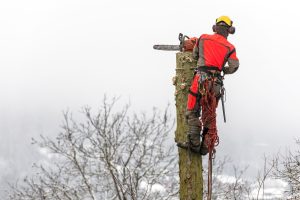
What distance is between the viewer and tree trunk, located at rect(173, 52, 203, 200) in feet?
18.3

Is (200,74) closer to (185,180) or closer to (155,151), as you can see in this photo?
(185,180)

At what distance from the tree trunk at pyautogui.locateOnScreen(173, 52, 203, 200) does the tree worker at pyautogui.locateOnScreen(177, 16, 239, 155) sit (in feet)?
0.24

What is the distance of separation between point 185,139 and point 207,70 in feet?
2.97

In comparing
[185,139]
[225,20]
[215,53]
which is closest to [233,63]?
[215,53]

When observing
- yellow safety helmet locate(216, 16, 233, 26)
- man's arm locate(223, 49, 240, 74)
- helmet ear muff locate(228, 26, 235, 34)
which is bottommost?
man's arm locate(223, 49, 240, 74)

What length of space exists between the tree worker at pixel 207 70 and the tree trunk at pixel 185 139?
0.24ft

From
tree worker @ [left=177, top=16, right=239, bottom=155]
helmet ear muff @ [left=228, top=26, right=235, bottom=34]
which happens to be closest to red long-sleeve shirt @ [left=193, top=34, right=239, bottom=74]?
tree worker @ [left=177, top=16, right=239, bottom=155]

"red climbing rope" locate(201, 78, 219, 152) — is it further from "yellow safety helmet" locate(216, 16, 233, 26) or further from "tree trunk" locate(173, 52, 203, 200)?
"yellow safety helmet" locate(216, 16, 233, 26)

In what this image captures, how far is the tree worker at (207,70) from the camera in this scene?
584 cm

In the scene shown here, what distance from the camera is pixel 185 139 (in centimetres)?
585

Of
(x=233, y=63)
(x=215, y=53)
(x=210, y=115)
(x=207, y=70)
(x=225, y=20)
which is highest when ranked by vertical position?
(x=225, y=20)

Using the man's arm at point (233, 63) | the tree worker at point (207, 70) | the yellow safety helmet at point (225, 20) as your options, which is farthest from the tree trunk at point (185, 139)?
the yellow safety helmet at point (225, 20)

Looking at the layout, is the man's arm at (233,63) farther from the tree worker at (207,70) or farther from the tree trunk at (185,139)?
the tree trunk at (185,139)

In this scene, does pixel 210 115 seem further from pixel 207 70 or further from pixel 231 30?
pixel 231 30
